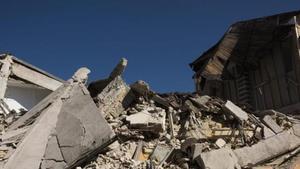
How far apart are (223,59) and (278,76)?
2.30 meters

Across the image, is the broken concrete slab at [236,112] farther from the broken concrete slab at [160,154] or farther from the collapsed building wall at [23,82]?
the collapsed building wall at [23,82]

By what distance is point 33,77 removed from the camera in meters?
10.8

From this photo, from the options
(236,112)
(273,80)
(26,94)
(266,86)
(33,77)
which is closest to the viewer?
(236,112)

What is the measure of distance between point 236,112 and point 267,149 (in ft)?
3.83

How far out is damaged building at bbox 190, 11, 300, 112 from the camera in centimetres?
1238

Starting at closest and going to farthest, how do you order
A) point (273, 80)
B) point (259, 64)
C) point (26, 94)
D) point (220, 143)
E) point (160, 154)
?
point (160, 154) < point (220, 143) < point (26, 94) < point (273, 80) < point (259, 64)

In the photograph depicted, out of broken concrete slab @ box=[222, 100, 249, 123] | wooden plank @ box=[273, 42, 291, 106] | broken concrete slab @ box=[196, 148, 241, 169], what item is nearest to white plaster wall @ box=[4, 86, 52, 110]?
broken concrete slab @ box=[222, 100, 249, 123]

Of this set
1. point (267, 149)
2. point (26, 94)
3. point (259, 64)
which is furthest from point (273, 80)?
point (26, 94)

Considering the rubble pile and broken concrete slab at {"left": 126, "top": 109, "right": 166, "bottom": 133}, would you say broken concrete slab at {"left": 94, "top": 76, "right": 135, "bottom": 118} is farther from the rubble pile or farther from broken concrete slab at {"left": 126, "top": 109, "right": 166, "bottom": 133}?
broken concrete slab at {"left": 126, "top": 109, "right": 166, "bottom": 133}

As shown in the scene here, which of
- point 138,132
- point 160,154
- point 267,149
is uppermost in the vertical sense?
point 138,132

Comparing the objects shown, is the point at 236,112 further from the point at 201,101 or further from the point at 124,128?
the point at 124,128

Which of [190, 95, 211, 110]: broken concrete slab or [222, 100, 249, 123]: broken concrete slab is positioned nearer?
[222, 100, 249, 123]: broken concrete slab

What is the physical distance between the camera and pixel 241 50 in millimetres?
13945

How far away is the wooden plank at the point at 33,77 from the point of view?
10.3 meters
